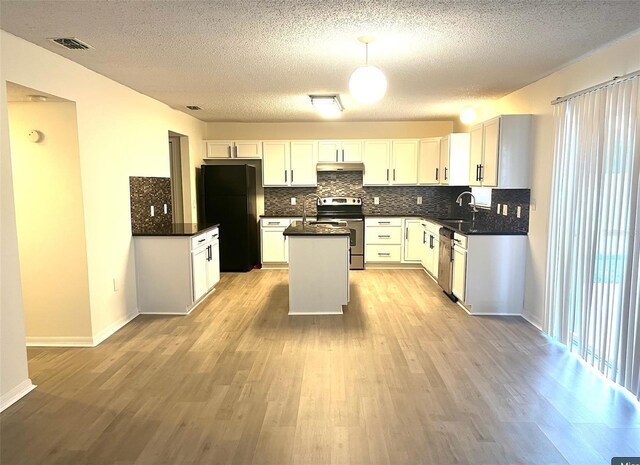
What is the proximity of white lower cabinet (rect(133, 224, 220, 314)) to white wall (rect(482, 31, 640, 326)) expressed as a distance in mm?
3615

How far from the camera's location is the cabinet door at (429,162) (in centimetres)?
678

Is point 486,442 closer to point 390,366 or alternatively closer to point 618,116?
point 390,366

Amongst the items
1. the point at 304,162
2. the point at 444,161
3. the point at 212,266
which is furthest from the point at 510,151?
the point at 212,266

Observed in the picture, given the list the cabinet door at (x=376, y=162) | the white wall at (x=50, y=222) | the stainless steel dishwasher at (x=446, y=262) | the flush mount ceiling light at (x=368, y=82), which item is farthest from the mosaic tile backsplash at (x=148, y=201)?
the stainless steel dishwasher at (x=446, y=262)

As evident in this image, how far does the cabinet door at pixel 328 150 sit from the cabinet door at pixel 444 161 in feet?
5.44

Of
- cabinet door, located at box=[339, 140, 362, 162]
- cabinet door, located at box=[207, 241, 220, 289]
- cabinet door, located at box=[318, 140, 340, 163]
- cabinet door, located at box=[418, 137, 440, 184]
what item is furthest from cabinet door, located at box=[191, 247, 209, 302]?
cabinet door, located at box=[418, 137, 440, 184]

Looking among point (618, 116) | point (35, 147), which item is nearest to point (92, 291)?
point (35, 147)

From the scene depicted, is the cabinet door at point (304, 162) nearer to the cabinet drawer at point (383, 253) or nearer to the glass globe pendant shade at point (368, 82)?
the cabinet drawer at point (383, 253)

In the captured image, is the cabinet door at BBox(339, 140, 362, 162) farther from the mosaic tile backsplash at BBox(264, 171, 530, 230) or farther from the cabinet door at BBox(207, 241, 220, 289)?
the cabinet door at BBox(207, 241, 220, 289)

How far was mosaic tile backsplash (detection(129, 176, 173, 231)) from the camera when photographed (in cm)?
465

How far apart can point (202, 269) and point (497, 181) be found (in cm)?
347

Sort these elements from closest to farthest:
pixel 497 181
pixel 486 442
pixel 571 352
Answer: pixel 486 442 → pixel 571 352 → pixel 497 181

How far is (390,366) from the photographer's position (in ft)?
10.9

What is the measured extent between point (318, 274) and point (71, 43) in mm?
2992
